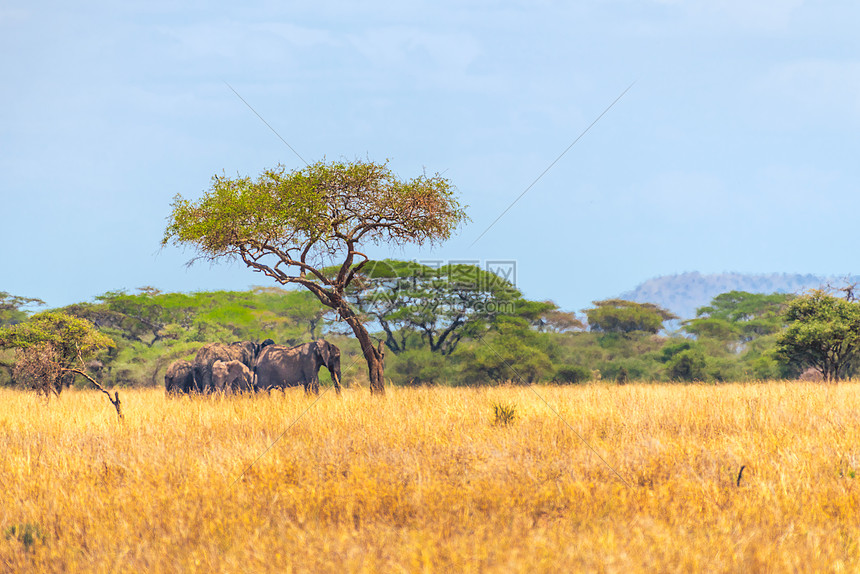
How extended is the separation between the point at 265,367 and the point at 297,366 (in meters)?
0.91

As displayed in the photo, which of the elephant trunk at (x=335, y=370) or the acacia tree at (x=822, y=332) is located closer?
the elephant trunk at (x=335, y=370)

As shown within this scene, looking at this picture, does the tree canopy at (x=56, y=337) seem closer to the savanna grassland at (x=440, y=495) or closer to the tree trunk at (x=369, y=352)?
the tree trunk at (x=369, y=352)

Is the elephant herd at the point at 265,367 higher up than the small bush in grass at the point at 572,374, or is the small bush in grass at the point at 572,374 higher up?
the elephant herd at the point at 265,367

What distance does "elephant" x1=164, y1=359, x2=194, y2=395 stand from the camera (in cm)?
1755

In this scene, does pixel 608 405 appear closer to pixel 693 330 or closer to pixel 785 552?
pixel 785 552

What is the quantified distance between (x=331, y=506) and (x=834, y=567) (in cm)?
361

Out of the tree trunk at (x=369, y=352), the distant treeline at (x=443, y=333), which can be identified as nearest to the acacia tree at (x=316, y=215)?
the tree trunk at (x=369, y=352)

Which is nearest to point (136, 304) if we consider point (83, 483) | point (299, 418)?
point (299, 418)

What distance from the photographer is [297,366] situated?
1605 cm

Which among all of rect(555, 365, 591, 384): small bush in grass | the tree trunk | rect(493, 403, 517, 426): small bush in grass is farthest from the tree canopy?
rect(555, 365, 591, 384): small bush in grass

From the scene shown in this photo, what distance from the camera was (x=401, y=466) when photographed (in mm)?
6160

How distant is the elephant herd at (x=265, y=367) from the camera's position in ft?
52.4

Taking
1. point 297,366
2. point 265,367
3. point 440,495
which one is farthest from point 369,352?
point 440,495

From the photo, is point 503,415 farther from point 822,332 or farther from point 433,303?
point 433,303
